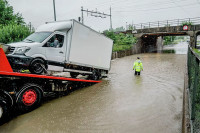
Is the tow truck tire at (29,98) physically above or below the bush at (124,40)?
below

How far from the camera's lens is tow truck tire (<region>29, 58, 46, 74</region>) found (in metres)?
6.28

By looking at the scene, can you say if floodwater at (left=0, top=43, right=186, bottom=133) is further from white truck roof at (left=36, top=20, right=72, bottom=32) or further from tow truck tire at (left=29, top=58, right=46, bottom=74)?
white truck roof at (left=36, top=20, right=72, bottom=32)

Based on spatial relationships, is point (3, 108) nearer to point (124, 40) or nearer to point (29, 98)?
point (29, 98)

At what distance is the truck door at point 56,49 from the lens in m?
6.95

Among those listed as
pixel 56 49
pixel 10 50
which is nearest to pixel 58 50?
pixel 56 49

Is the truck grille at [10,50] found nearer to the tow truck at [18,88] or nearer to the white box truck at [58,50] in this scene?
the white box truck at [58,50]

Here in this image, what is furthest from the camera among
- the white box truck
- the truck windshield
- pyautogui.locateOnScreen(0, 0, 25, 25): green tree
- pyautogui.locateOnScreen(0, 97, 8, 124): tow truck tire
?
pyautogui.locateOnScreen(0, 0, 25, 25): green tree

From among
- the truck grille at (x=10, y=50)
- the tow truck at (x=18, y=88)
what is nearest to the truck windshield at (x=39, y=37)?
Answer: the truck grille at (x=10, y=50)

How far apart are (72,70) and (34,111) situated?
2965mm

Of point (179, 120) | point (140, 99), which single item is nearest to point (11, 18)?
→ point (140, 99)

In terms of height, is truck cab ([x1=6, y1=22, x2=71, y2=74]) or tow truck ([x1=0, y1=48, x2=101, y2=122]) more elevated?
truck cab ([x1=6, y1=22, x2=71, y2=74])

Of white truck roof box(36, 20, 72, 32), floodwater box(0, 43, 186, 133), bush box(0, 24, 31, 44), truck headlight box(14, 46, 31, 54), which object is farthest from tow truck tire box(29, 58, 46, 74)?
bush box(0, 24, 31, 44)

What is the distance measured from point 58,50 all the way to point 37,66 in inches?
50.5

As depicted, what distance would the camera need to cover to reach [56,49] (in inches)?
282
